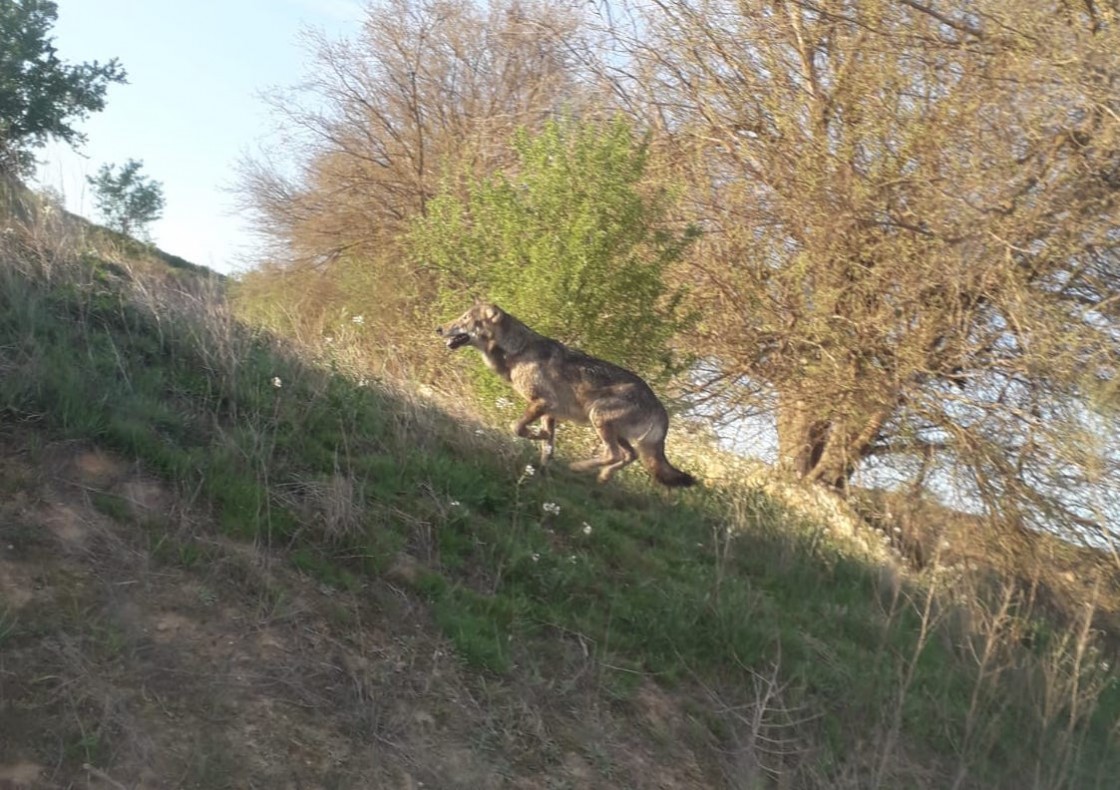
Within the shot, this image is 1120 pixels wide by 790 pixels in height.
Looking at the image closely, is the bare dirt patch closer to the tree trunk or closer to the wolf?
the wolf

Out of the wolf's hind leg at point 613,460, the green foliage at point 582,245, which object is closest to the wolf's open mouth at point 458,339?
the wolf's hind leg at point 613,460

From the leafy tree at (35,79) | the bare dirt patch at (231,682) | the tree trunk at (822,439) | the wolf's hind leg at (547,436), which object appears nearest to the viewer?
the bare dirt patch at (231,682)

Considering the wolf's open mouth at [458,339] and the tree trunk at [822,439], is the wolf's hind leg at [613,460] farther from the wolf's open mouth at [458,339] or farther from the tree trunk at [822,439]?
the tree trunk at [822,439]

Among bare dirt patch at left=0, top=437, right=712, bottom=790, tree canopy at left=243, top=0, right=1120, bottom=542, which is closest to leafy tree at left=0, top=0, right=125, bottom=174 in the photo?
tree canopy at left=243, top=0, right=1120, bottom=542

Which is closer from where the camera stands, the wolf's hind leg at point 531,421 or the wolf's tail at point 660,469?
the wolf's hind leg at point 531,421

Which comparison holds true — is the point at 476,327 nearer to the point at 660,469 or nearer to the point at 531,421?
the point at 531,421

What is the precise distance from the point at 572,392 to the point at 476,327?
1.07 meters

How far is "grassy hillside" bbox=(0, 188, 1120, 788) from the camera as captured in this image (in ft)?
17.3

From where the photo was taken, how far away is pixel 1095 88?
12.2 metres

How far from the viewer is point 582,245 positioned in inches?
497

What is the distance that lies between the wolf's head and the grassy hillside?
0.84 metres

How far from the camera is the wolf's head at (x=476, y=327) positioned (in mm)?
10375

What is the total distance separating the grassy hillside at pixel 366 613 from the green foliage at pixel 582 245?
3.08 metres

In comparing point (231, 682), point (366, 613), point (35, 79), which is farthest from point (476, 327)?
point (35, 79)
